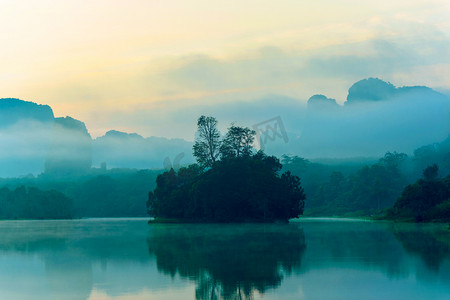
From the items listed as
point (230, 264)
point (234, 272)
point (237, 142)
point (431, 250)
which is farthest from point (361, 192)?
point (234, 272)

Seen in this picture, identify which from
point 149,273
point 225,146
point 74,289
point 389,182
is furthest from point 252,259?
point 389,182

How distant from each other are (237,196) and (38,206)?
95.8m

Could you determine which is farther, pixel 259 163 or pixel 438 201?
pixel 259 163

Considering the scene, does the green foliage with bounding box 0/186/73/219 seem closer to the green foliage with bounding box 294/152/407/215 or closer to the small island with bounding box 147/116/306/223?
the green foliage with bounding box 294/152/407/215

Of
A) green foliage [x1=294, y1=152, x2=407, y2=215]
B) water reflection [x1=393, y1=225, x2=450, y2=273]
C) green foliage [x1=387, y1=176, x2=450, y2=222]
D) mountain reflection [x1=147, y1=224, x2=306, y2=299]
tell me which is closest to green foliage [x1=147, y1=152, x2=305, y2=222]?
green foliage [x1=387, y1=176, x2=450, y2=222]

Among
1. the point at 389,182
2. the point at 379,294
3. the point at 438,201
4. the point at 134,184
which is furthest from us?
the point at 134,184

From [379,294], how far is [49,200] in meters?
157

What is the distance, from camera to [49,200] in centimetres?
16675

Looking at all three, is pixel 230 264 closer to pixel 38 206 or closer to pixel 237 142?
pixel 237 142

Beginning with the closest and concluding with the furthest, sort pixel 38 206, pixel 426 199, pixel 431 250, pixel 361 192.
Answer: pixel 431 250
pixel 426 199
pixel 361 192
pixel 38 206

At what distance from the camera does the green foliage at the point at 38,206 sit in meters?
167

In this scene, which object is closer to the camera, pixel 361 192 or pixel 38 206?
pixel 361 192

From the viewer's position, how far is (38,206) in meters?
168

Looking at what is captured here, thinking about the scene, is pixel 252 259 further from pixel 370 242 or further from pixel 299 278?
pixel 370 242
